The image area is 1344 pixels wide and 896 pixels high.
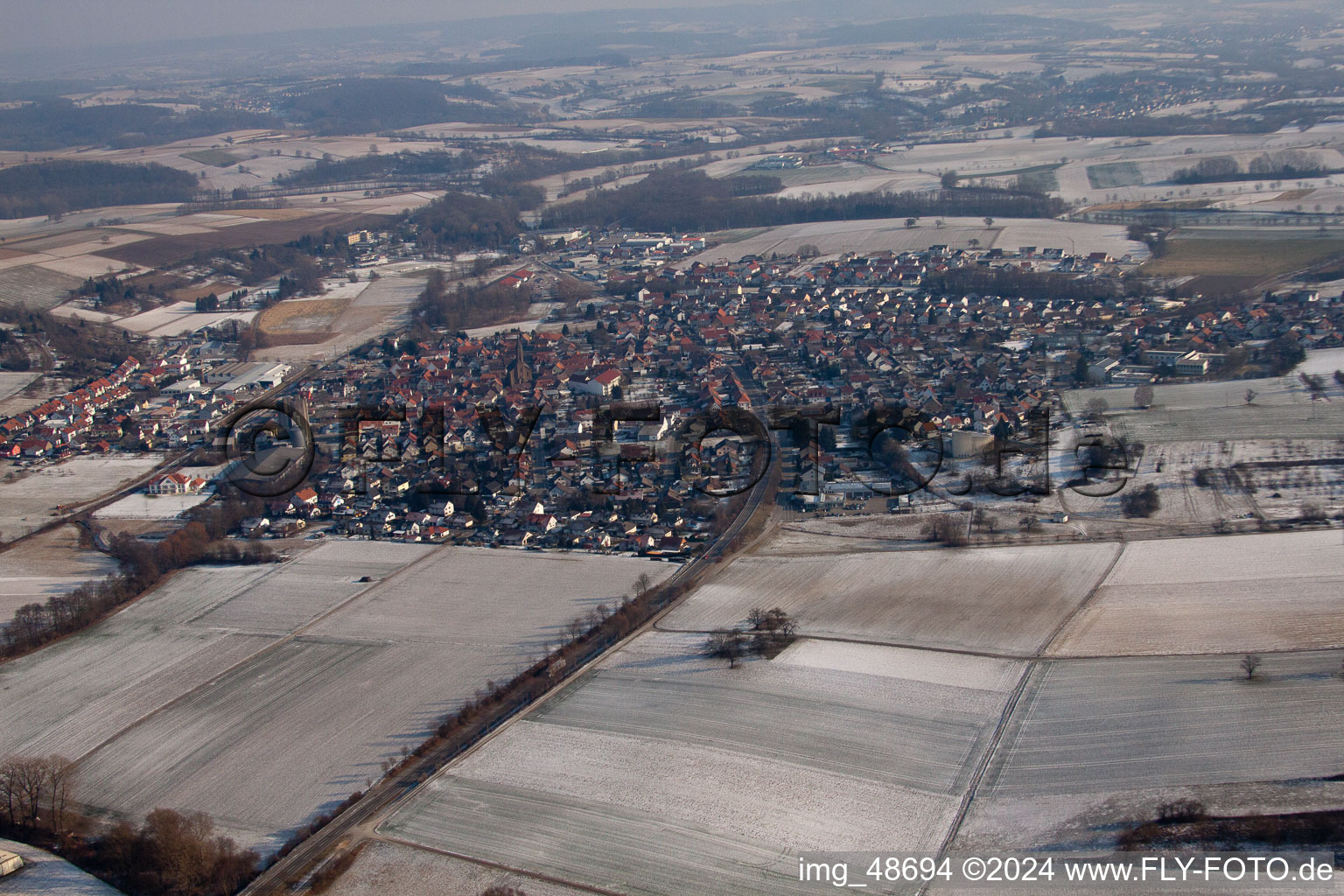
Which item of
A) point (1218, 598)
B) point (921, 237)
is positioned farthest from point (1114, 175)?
point (1218, 598)

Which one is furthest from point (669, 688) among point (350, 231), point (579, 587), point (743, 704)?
point (350, 231)

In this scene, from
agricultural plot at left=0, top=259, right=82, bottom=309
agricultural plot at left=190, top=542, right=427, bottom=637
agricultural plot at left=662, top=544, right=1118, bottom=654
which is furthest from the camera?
agricultural plot at left=0, top=259, right=82, bottom=309

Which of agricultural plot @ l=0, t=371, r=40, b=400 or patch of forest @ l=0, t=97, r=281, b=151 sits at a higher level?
patch of forest @ l=0, t=97, r=281, b=151

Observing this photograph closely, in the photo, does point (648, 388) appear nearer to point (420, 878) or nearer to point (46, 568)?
point (46, 568)

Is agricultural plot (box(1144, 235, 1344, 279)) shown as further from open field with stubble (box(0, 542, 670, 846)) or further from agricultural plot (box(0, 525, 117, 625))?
agricultural plot (box(0, 525, 117, 625))

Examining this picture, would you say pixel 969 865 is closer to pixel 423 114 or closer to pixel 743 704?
pixel 743 704

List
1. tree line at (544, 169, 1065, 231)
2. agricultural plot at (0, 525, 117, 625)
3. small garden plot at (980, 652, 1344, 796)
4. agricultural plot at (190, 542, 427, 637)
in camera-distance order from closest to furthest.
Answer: small garden plot at (980, 652, 1344, 796), agricultural plot at (190, 542, 427, 637), agricultural plot at (0, 525, 117, 625), tree line at (544, 169, 1065, 231)

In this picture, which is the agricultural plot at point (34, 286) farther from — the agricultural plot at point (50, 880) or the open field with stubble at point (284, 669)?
the agricultural plot at point (50, 880)

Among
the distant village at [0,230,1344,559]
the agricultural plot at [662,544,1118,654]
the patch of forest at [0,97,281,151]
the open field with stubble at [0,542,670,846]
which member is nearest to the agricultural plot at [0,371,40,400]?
the distant village at [0,230,1344,559]
